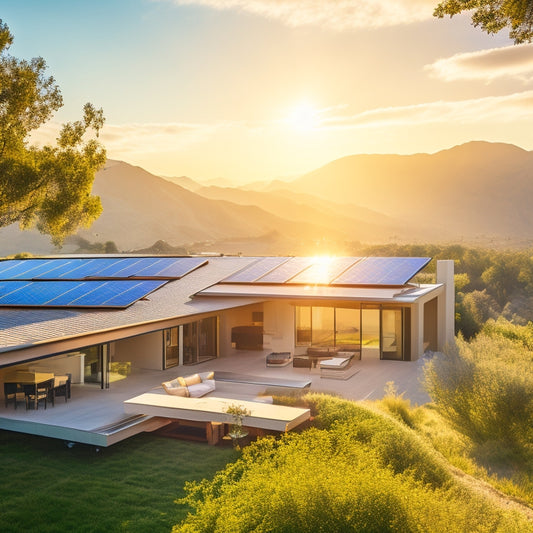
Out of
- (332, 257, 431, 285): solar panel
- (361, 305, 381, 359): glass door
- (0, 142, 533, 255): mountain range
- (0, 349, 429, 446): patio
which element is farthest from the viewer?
(0, 142, 533, 255): mountain range

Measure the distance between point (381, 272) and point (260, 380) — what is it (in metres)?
7.76

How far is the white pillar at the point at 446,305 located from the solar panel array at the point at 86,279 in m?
10.9

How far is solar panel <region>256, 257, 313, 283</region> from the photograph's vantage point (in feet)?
76.6

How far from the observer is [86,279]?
2216cm

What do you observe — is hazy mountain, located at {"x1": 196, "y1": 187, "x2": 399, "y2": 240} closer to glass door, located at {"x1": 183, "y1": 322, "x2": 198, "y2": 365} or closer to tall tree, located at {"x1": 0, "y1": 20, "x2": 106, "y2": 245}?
tall tree, located at {"x1": 0, "y1": 20, "x2": 106, "y2": 245}

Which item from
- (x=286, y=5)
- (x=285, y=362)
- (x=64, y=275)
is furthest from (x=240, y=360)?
(x=286, y=5)

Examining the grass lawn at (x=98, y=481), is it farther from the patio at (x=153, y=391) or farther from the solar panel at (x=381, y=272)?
the solar panel at (x=381, y=272)

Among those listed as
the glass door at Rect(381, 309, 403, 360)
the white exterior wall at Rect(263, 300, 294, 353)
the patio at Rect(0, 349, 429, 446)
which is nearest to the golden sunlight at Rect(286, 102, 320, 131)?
the white exterior wall at Rect(263, 300, 294, 353)

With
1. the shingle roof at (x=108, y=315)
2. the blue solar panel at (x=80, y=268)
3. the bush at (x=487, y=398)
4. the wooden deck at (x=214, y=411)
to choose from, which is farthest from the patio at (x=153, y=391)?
the blue solar panel at (x=80, y=268)

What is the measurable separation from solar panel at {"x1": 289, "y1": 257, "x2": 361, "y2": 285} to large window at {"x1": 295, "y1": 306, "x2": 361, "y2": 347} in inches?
44.5

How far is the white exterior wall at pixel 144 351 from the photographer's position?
19812 mm

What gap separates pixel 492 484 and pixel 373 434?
102 inches

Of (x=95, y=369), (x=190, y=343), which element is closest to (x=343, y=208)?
(x=190, y=343)

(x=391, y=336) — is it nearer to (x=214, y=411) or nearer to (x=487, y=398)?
(x=487, y=398)
